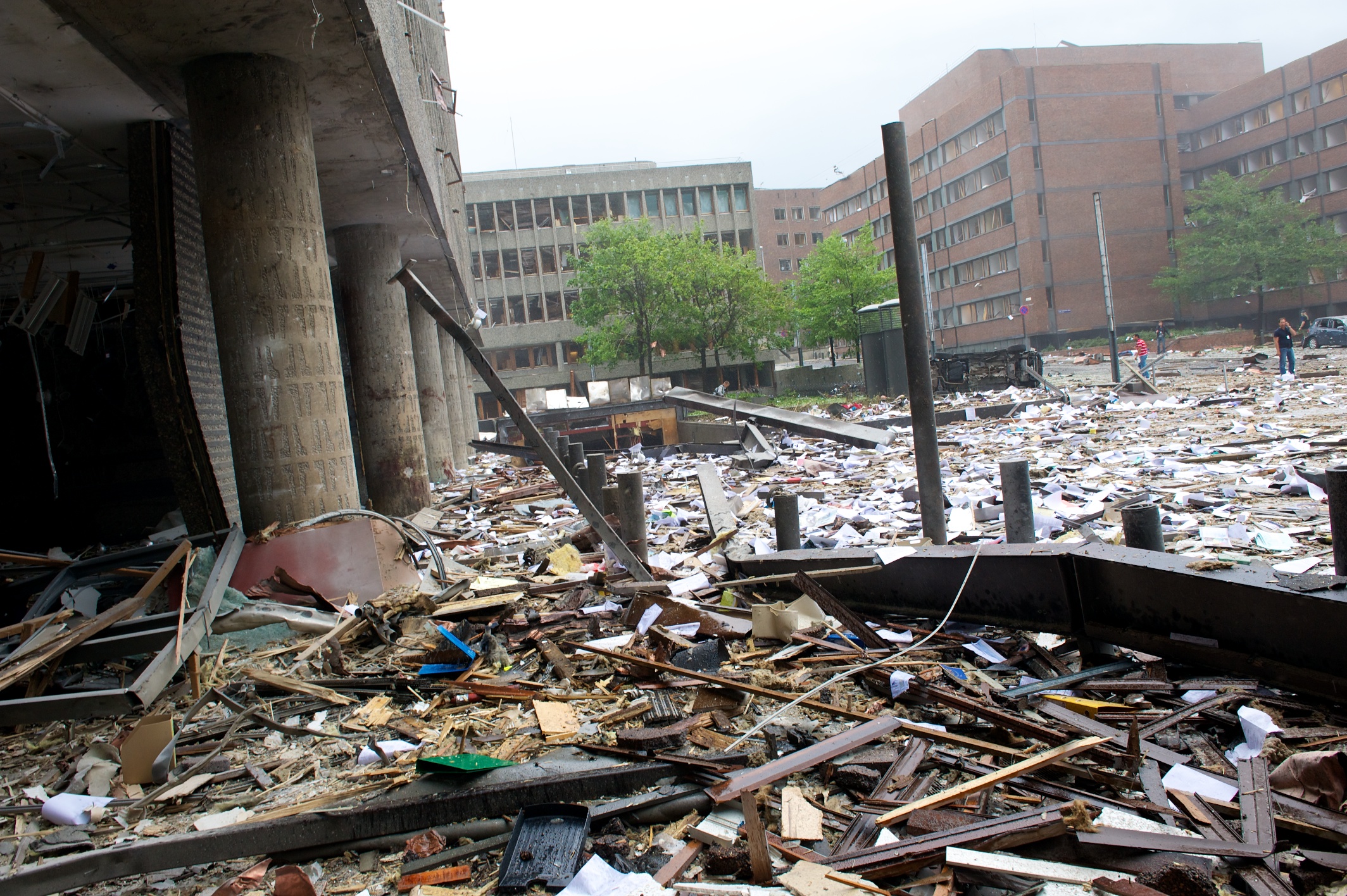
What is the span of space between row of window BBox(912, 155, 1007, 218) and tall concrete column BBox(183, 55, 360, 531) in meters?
56.2

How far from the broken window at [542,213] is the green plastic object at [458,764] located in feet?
181

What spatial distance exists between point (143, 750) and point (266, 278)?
391 centimetres

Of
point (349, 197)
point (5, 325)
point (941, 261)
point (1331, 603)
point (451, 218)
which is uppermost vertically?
point (941, 261)

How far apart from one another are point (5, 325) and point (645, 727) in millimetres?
13919

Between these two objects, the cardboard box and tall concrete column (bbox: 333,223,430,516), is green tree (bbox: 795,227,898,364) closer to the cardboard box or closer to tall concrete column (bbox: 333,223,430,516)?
tall concrete column (bbox: 333,223,430,516)

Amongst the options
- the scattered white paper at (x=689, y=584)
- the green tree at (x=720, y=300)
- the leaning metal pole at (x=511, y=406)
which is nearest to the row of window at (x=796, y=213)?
the green tree at (x=720, y=300)

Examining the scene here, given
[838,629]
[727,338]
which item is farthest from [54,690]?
[727,338]

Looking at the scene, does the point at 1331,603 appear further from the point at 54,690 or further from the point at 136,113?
the point at 136,113

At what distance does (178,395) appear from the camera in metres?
6.88

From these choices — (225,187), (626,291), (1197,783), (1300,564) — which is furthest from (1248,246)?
(1197,783)

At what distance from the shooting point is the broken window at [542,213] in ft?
182

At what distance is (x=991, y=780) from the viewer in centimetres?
269

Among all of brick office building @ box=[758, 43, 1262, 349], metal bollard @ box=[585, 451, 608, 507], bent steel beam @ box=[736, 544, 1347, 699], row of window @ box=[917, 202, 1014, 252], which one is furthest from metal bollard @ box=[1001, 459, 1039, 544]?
row of window @ box=[917, 202, 1014, 252]

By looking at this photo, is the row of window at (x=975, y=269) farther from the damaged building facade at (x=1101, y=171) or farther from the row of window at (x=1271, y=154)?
the row of window at (x=1271, y=154)
